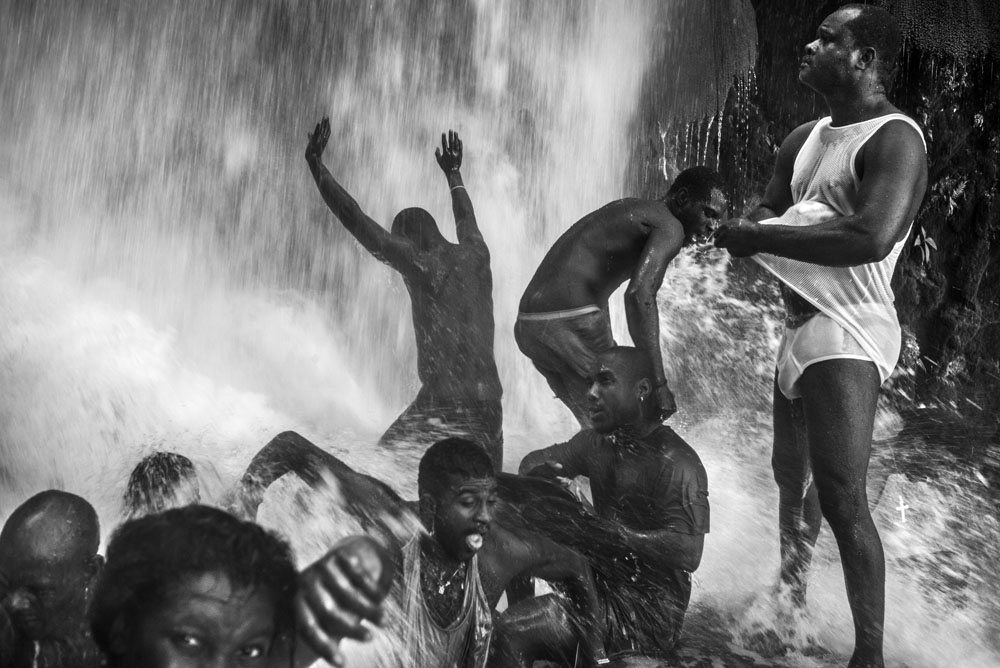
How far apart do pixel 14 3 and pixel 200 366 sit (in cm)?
238

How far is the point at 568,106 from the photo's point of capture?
23.1 feet

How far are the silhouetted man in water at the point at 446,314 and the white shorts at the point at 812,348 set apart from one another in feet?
4.82

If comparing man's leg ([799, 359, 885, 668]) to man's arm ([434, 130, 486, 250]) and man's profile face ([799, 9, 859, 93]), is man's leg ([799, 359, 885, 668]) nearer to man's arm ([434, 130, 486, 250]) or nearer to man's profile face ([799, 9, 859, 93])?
man's profile face ([799, 9, 859, 93])

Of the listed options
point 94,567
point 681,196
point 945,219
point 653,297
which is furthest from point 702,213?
point 945,219

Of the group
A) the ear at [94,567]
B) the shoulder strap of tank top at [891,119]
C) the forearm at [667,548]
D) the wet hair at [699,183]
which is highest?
the shoulder strap of tank top at [891,119]

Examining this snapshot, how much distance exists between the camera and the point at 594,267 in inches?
139

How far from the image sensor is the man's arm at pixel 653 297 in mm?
3094

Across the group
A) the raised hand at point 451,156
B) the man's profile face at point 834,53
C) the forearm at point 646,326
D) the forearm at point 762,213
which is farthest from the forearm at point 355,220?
the man's profile face at point 834,53

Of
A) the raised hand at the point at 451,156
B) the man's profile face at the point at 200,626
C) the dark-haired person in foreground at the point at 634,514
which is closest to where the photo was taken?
the man's profile face at the point at 200,626

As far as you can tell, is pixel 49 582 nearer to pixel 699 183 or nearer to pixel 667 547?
pixel 667 547

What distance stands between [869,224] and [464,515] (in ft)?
3.95

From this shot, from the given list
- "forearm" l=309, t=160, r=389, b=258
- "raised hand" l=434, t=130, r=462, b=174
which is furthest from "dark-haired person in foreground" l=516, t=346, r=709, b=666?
"raised hand" l=434, t=130, r=462, b=174

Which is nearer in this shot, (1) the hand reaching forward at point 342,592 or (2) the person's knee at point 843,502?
(1) the hand reaching forward at point 342,592

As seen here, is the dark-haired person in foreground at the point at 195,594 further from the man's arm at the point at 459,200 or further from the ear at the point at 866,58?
the man's arm at the point at 459,200
